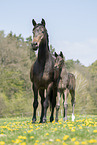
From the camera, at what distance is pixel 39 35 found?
881 centimetres

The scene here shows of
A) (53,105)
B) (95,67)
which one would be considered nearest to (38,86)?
(53,105)

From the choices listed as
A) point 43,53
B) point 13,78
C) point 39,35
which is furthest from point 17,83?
point 39,35

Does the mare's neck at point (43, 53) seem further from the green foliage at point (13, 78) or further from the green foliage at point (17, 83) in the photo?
the green foliage at point (13, 78)

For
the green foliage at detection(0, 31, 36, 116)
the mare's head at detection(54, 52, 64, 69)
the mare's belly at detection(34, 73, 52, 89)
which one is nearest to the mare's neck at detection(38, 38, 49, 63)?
the mare's head at detection(54, 52, 64, 69)

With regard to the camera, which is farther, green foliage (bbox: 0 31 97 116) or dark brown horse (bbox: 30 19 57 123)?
green foliage (bbox: 0 31 97 116)

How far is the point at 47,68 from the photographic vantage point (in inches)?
373

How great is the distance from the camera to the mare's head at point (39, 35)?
8430 mm

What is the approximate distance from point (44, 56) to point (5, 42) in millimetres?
34992

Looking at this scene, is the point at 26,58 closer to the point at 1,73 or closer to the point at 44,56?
the point at 1,73

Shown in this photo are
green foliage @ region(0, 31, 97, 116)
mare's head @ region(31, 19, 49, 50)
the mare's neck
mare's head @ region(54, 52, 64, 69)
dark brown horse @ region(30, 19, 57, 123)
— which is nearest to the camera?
mare's head @ region(31, 19, 49, 50)

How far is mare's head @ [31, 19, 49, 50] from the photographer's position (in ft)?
27.7

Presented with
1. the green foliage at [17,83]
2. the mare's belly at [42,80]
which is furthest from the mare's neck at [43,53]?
the green foliage at [17,83]

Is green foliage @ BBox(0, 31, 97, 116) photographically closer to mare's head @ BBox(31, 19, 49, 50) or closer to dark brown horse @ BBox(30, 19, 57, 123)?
dark brown horse @ BBox(30, 19, 57, 123)

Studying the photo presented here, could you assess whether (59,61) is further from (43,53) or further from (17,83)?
(17,83)
